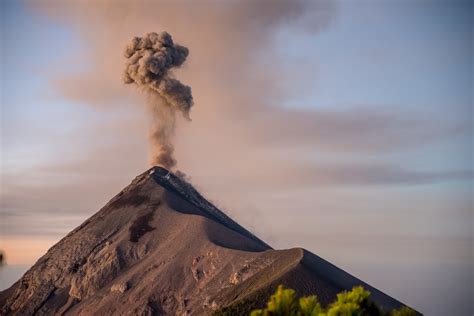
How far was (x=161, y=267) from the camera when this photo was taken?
131 meters

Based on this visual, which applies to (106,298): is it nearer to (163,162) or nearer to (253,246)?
(253,246)

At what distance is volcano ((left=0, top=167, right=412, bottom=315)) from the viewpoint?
113m

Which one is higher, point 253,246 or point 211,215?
point 211,215

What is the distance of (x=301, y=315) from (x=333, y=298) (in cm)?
5013

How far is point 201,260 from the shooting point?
423ft

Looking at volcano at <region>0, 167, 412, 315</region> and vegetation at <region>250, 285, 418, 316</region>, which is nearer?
vegetation at <region>250, 285, 418, 316</region>

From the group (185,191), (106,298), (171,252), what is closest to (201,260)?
(171,252)

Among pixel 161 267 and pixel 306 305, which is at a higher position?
pixel 161 267

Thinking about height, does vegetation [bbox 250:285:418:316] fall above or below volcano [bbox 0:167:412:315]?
below

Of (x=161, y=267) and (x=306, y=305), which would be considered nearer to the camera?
(x=306, y=305)

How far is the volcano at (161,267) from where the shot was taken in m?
113

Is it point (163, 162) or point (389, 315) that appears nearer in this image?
point (389, 315)

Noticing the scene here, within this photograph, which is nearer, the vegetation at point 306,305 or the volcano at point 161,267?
the vegetation at point 306,305

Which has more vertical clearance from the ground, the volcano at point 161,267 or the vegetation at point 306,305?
the volcano at point 161,267
